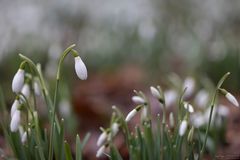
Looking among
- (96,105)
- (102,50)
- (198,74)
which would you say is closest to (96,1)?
(102,50)

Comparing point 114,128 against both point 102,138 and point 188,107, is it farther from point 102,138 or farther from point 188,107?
point 188,107

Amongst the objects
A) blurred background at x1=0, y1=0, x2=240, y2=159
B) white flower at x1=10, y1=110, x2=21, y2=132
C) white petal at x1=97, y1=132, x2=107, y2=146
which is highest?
white flower at x1=10, y1=110, x2=21, y2=132

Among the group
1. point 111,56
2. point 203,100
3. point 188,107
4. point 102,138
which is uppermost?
point 188,107

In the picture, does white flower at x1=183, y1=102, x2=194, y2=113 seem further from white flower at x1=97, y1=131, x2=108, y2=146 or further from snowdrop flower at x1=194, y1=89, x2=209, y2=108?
snowdrop flower at x1=194, y1=89, x2=209, y2=108

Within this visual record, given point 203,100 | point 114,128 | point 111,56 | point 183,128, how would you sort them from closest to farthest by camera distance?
point 183,128, point 114,128, point 203,100, point 111,56

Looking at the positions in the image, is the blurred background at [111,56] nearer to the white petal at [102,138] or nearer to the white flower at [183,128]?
the white petal at [102,138]

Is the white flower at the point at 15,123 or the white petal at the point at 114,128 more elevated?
the white flower at the point at 15,123

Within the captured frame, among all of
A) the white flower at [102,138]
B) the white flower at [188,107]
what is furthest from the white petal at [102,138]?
the white flower at [188,107]

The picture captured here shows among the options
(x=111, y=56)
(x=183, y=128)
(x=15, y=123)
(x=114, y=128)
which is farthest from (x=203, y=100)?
(x=111, y=56)

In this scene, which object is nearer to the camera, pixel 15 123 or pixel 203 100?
pixel 15 123

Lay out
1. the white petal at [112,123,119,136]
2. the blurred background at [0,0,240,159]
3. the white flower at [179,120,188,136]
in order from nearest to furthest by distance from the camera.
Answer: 1. the white flower at [179,120,188,136]
2. the white petal at [112,123,119,136]
3. the blurred background at [0,0,240,159]

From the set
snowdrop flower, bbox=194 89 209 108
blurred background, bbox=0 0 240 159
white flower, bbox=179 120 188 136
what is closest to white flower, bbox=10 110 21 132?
white flower, bbox=179 120 188 136
